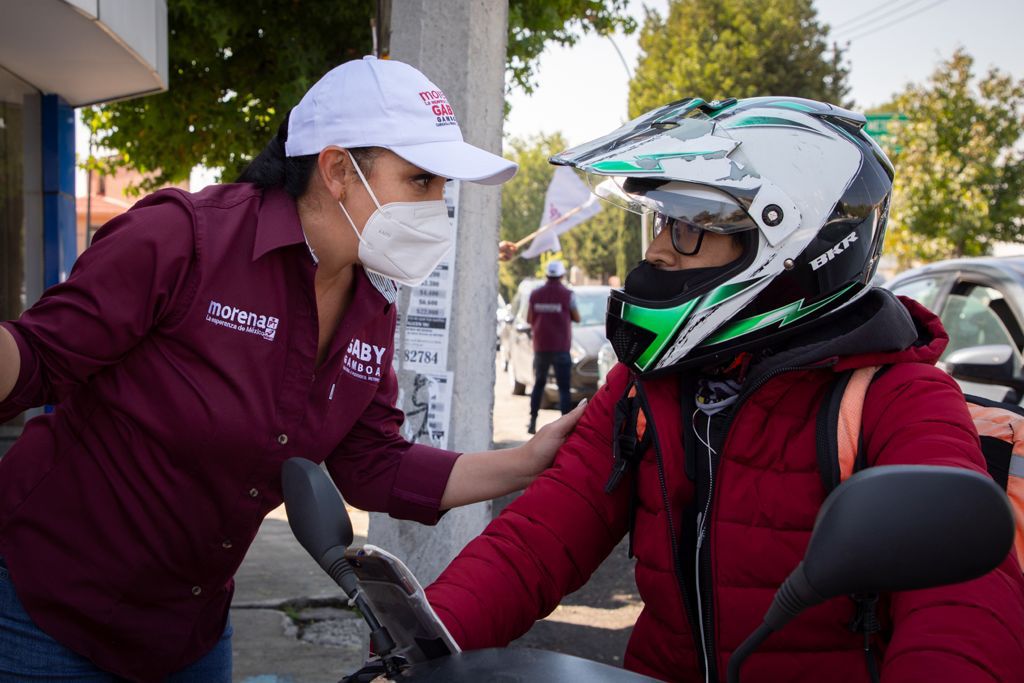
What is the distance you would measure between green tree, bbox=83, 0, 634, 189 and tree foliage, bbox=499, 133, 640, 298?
3710 centimetres

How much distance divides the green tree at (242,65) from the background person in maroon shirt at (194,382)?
17.7 feet

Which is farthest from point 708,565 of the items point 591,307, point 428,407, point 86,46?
point 591,307

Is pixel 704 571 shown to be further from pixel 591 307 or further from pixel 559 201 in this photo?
pixel 591 307

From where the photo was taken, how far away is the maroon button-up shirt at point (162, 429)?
2141 mm

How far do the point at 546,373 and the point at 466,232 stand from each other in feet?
31.5

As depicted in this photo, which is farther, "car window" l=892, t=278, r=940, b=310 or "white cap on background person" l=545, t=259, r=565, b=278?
"white cap on background person" l=545, t=259, r=565, b=278

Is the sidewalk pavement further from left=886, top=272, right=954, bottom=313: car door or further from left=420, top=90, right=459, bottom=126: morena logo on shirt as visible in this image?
left=886, top=272, right=954, bottom=313: car door

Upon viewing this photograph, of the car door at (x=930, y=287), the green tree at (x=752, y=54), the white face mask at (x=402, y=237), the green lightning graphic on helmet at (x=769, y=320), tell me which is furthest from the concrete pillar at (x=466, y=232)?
the green tree at (x=752, y=54)

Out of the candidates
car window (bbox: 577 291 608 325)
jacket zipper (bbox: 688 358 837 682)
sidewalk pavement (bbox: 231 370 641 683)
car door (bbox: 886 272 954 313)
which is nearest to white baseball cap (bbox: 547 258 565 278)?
car window (bbox: 577 291 608 325)

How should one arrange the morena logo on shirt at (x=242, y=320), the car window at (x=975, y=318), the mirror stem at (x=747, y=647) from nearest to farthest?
the mirror stem at (x=747, y=647) → the morena logo on shirt at (x=242, y=320) → the car window at (x=975, y=318)

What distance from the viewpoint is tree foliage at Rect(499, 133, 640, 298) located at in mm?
52594

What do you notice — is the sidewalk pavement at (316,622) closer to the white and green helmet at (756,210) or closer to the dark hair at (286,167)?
the dark hair at (286,167)

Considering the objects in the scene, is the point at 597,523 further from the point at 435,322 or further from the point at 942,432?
the point at 435,322

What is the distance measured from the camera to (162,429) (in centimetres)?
220
